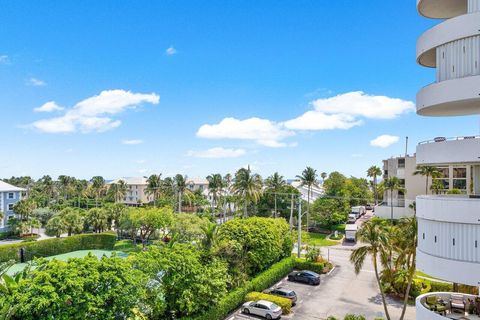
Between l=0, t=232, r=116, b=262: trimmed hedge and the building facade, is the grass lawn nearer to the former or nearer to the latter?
l=0, t=232, r=116, b=262: trimmed hedge

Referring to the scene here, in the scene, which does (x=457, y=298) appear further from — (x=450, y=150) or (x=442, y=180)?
(x=442, y=180)

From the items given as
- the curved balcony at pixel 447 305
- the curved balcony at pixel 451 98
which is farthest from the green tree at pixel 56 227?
the curved balcony at pixel 451 98

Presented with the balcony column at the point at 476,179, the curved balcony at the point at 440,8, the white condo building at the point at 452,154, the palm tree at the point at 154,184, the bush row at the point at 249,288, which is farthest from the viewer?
the palm tree at the point at 154,184

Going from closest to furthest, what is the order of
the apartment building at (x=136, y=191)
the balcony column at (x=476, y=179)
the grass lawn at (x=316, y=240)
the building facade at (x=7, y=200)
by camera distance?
the balcony column at (x=476, y=179), the grass lawn at (x=316, y=240), the building facade at (x=7, y=200), the apartment building at (x=136, y=191)

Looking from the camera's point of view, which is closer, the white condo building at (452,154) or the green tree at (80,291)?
the white condo building at (452,154)

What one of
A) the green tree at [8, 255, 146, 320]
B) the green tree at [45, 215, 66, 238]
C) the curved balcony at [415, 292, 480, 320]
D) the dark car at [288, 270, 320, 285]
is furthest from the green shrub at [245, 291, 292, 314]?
the green tree at [45, 215, 66, 238]

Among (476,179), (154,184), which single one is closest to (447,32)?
(476,179)

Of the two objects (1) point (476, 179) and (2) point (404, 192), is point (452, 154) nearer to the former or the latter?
(1) point (476, 179)

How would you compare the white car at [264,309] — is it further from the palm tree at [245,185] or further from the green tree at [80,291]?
the palm tree at [245,185]
